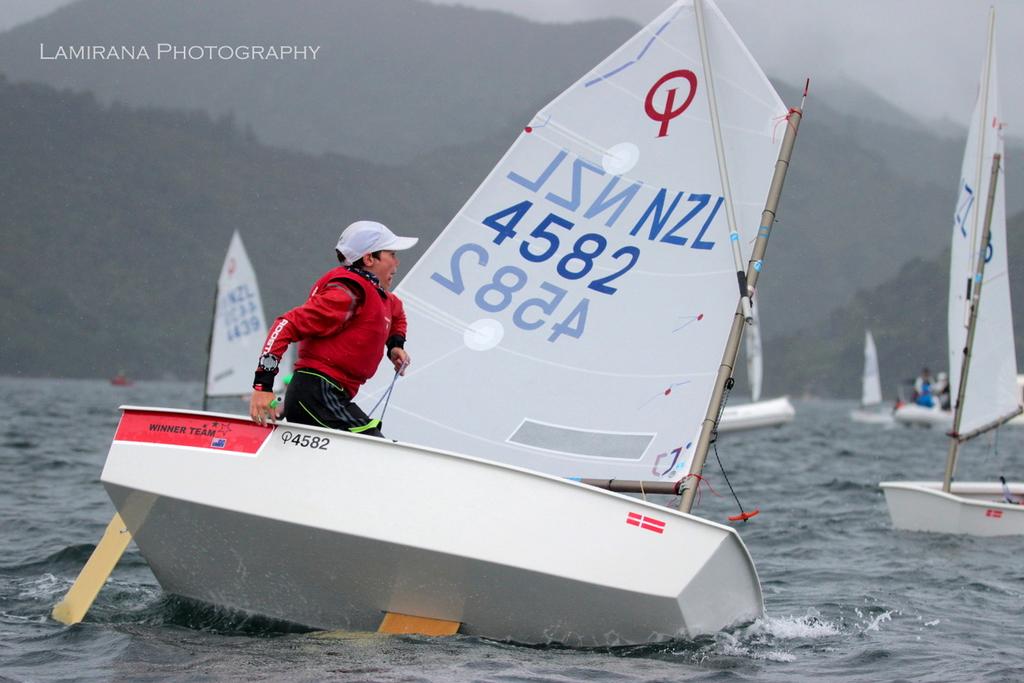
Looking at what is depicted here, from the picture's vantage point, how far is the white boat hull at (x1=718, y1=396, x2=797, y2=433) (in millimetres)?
31702

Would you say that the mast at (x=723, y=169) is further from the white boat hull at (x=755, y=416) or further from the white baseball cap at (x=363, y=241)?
the white boat hull at (x=755, y=416)

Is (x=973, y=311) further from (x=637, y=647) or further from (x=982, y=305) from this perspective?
(x=637, y=647)

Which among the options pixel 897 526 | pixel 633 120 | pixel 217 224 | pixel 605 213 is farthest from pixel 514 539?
pixel 217 224

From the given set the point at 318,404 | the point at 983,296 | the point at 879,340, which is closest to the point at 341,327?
the point at 318,404

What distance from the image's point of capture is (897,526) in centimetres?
1120

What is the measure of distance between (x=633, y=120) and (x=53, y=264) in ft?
447

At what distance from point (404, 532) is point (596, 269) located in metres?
2.24

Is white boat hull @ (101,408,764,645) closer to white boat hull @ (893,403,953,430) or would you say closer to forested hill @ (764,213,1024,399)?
white boat hull @ (893,403,953,430)

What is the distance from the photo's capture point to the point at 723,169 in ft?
21.4

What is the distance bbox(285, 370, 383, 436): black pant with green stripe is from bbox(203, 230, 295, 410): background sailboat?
22.4 m

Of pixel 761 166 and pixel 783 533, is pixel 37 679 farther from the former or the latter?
pixel 783 533

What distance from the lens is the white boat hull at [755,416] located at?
104 feet

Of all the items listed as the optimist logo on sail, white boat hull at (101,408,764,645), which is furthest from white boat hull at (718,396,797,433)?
white boat hull at (101,408,764,645)

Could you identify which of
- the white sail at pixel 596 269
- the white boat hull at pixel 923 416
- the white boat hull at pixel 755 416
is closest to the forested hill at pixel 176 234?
the white boat hull at pixel 923 416
